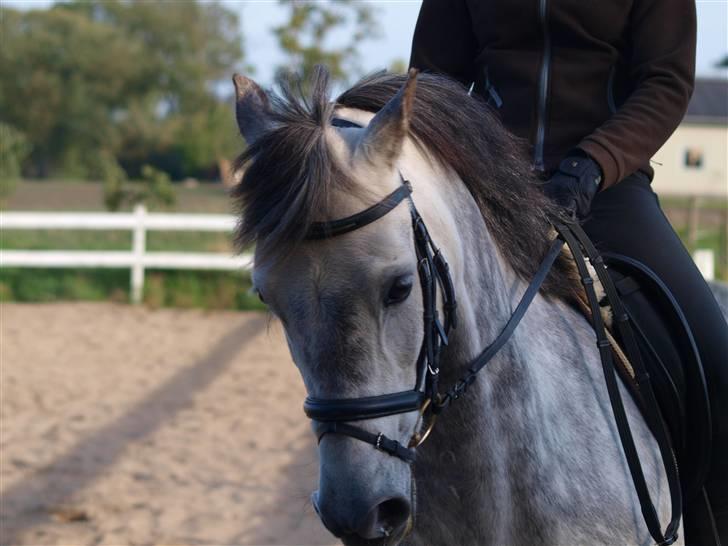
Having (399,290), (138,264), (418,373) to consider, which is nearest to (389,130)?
(399,290)

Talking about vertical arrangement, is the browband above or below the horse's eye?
above

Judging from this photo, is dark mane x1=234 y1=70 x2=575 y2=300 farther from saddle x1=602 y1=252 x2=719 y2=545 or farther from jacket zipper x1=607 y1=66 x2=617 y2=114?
jacket zipper x1=607 y1=66 x2=617 y2=114

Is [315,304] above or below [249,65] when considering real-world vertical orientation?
above

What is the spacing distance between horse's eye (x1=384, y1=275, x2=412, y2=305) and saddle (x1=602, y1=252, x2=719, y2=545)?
895mm

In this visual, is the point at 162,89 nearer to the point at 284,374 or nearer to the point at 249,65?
the point at 249,65

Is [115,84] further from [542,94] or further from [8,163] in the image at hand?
[542,94]

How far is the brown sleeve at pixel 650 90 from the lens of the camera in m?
2.68

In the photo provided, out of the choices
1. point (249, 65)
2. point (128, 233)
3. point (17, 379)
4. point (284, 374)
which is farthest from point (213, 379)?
point (249, 65)

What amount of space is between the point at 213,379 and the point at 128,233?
881 cm

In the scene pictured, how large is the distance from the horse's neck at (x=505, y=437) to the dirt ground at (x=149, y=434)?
1.16m

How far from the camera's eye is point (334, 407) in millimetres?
1926

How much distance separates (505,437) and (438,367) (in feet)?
1.23

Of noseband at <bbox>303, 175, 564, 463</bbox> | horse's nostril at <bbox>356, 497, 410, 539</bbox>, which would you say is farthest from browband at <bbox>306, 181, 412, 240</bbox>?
horse's nostril at <bbox>356, 497, 410, 539</bbox>

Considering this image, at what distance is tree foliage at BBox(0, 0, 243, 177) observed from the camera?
2117 inches
